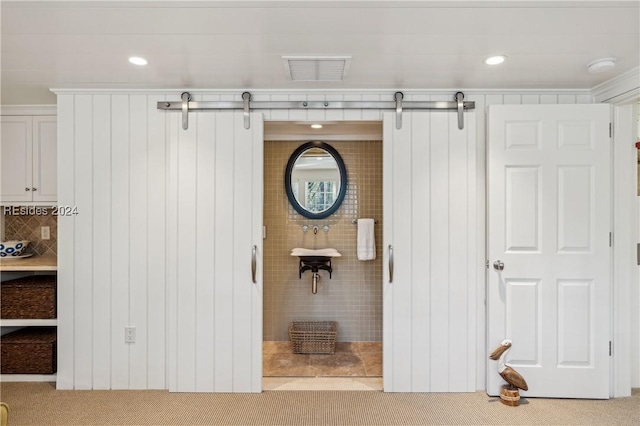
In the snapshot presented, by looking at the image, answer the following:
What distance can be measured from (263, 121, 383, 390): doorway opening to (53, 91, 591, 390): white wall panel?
45.2 inches

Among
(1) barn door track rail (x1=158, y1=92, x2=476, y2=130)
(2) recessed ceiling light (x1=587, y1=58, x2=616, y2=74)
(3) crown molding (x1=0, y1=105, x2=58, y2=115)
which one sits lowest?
(1) barn door track rail (x1=158, y1=92, x2=476, y2=130)

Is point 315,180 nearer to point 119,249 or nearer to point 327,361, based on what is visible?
point 327,361

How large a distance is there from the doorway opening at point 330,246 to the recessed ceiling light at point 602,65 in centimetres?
189

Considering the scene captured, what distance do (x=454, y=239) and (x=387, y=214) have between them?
1.71 feet

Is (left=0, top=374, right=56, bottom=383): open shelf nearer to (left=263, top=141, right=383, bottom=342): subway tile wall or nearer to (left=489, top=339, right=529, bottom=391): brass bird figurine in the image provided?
(left=263, top=141, right=383, bottom=342): subway tile wall

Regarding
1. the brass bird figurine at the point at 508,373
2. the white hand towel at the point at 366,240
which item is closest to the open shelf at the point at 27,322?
the white hand towel at the point at 366,240

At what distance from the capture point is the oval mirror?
3.95m

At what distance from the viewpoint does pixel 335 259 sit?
4.04m

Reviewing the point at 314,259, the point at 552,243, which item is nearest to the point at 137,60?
the point at 314,259

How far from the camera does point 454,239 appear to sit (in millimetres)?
2793

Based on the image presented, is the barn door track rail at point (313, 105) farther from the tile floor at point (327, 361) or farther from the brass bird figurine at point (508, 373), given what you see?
the tile floor at point (327, 361)

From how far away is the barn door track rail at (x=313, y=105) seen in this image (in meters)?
2.78

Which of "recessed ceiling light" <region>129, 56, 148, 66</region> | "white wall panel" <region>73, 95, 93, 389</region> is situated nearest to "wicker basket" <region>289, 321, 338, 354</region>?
"white wall panel" <region>73, 95, 93, 389</region>

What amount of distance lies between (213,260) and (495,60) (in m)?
2.28
